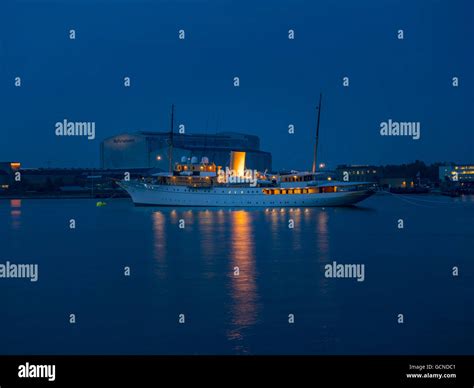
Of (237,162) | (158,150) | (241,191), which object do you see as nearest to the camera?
(241,191)

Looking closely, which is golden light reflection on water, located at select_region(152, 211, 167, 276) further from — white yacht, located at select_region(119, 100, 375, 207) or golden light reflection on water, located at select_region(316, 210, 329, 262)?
white yacht, located at select_region(119, 100, 375, 207)

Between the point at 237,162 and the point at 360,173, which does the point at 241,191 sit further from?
the point at 360,173

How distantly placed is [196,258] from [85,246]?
7.83 meters

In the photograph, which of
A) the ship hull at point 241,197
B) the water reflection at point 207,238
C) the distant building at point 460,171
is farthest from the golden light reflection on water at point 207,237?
the distant building at point 460,171

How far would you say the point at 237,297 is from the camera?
54.2 ft

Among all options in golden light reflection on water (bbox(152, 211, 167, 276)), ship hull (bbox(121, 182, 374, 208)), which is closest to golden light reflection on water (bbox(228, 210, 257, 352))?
golden light reflection on water (bbox(152, 211, 167, 276))

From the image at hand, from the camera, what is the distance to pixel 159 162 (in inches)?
5261

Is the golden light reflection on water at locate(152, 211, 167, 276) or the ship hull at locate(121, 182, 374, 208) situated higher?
the ship hull at locate(121, 182, 374, 208)

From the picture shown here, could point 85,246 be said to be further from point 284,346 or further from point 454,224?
point 454,224

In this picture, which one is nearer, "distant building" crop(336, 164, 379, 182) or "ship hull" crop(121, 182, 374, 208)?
"ship hull" crop(121, 182, 374, 208)

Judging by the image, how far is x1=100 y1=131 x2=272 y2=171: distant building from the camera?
436 ft

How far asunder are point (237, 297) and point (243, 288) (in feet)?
4.75

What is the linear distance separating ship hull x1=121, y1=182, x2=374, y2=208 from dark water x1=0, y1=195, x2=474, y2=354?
109ft

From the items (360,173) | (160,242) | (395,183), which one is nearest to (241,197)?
(160,242)
